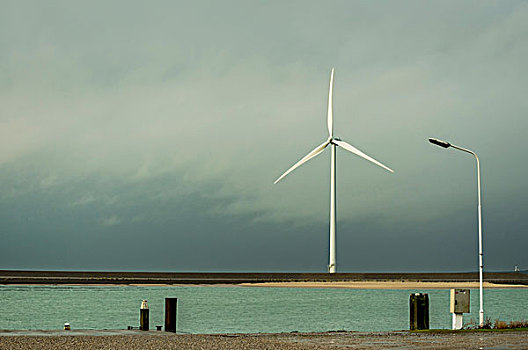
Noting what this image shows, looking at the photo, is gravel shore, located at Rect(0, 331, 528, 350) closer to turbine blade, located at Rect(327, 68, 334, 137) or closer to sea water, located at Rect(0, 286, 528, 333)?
sea water, located at Rect(0, 286, 528, 333)

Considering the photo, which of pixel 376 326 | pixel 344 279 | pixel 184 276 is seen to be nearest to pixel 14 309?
pixel 376 326

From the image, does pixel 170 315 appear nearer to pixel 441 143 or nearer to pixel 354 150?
pixel 441 143

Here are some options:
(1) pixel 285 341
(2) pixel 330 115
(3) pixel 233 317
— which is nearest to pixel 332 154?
(2) pixel 330 115

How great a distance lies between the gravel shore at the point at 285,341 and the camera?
21.5m

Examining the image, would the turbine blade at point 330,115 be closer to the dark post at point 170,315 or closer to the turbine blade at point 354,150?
the turbine blade at point 354,150

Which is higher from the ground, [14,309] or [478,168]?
[478,168]

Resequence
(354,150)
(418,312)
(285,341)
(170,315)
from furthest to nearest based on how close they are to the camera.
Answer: (354,150) < (418,312) < (170,315) < (285,341)

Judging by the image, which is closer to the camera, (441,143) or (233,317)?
(441,143)

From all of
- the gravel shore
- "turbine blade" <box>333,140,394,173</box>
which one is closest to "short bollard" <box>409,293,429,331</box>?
the gravel shore

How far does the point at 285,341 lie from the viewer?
23734mm

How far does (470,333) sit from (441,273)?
12560cm

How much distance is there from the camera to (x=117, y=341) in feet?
76.0

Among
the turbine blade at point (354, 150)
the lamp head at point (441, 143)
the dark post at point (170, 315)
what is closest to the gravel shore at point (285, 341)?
the dark post at point (170, 315)

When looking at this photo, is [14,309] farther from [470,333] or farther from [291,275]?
[291,275]
